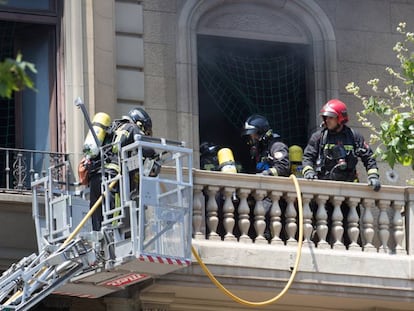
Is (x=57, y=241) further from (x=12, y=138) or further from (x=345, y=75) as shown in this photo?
(x=345, y=75)

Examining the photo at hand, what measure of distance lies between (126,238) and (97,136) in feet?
4.66

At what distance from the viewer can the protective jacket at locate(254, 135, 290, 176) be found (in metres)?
17.4

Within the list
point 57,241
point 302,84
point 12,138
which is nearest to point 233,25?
point 302,84

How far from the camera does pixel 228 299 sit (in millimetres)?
17547

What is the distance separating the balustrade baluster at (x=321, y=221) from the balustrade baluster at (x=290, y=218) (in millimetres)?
302

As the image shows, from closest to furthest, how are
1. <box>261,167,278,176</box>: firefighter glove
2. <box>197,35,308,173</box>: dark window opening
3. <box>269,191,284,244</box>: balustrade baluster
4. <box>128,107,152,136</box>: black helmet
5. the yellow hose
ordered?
1. the yellow hose
2. <box>128,107,152,136</box>: black helmet
3. <box>269,191,284,244</box>: balustrade baluster
4. <box>261,167,278,176</box>: firefighter glove
5. <box>197,35,308,173</box>: dark window opening

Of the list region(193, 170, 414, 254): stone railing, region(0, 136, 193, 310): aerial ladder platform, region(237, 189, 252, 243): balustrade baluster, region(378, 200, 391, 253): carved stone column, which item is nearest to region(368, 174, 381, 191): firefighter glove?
region(193, 170, 414, 254): stone railing

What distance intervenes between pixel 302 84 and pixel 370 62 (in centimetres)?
101

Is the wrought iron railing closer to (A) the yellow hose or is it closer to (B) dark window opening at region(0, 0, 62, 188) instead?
(B) dark window opening at region(0, 0, 62, 188)

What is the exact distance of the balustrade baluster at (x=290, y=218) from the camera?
1686 cm

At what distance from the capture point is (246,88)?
65.9 ft

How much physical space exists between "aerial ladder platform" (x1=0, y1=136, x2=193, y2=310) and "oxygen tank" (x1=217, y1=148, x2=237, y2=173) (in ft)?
5.28

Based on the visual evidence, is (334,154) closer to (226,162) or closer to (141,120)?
(226,162)

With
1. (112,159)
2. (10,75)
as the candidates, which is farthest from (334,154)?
(10,75)
